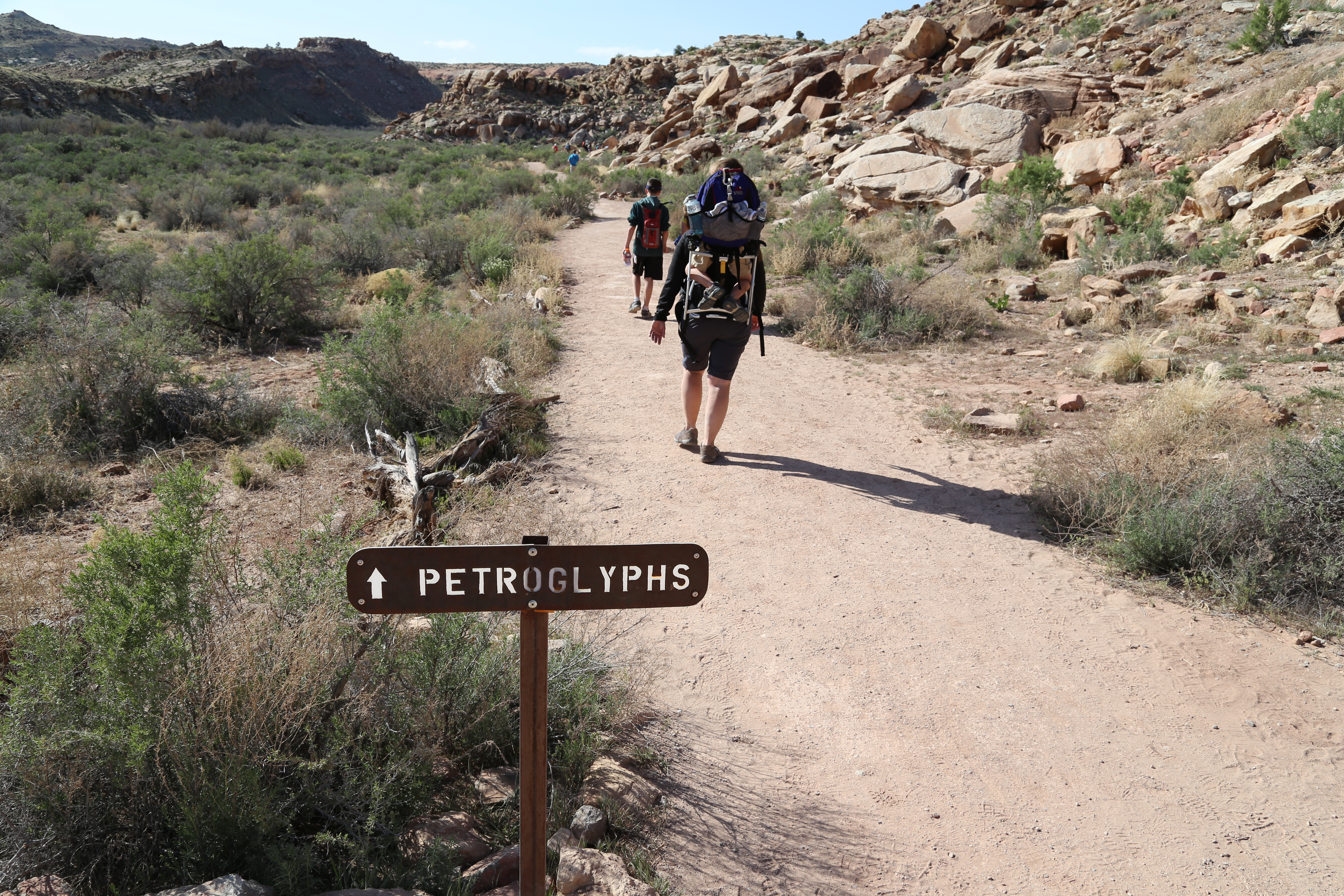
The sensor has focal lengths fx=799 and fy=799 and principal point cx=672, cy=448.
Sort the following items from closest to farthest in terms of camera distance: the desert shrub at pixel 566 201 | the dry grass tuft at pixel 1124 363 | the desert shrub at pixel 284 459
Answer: the desert shrub at pixel 284 459, the dry grass tuft at pixel 1124 363, the desert shrub at pixel 566 201

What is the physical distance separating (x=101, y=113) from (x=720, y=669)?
148ft

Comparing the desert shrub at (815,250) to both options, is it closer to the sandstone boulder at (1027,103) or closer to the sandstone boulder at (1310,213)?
the sandstone boulder at (1310,213)

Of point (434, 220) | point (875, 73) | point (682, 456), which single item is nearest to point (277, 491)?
point (682, 456)

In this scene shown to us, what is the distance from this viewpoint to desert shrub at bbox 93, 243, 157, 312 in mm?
10062

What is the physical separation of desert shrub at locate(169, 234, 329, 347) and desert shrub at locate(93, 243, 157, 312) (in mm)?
807

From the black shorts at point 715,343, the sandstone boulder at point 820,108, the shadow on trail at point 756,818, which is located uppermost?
the sandstone boulder at point 820,108

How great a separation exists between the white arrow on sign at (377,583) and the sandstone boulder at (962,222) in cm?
1357

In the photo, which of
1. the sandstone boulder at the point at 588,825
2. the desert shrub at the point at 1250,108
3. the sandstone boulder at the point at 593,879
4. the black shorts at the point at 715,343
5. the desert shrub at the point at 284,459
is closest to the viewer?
the sandstone boulder at the point at 593,879

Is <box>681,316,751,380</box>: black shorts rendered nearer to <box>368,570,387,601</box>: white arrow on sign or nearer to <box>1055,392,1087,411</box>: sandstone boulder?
<box>1055,392,1087,411</box>: sandstone boulder

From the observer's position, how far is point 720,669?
380 centimetres

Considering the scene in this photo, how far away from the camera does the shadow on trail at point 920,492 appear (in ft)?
17.3

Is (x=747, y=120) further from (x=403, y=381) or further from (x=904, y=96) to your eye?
(x=403, y=381)

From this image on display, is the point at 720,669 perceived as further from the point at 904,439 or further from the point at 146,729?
the point at 904,439

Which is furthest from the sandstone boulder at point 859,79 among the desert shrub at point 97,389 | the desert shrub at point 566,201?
the desert shrub at point 97,389
